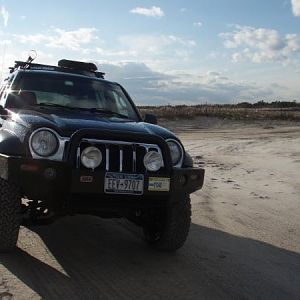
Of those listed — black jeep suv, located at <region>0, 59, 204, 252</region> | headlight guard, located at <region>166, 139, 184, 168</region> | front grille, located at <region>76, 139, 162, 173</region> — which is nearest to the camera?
black jeep suv, located at <region>0, 59, 204, 252</region>

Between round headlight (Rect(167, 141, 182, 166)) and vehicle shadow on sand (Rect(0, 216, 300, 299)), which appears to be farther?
round headlight (Rect(167, 141, 182, 166))

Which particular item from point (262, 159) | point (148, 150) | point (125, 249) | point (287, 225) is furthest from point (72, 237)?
point (262, 159)

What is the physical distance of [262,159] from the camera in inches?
594

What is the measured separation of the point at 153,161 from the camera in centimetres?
500

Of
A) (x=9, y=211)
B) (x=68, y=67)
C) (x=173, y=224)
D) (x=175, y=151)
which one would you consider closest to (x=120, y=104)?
(x=68, y=67)

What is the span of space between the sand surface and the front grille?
96 cm

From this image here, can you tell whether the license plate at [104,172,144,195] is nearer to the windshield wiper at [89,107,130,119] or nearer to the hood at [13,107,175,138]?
the hood at [13,107,175,138]

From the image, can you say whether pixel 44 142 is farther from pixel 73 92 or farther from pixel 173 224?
pixel 73 92

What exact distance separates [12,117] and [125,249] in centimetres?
182

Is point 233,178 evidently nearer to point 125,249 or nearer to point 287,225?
point 287,225

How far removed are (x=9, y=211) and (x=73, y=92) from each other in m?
2.01

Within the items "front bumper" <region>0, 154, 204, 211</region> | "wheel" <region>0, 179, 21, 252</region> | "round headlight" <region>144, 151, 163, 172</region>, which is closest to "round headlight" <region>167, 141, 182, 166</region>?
"round headlight" <region>144, 151, 163, 172</region>

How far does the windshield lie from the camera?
619 centimetres

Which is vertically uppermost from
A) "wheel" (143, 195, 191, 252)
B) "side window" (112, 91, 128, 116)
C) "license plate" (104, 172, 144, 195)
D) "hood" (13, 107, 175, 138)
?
"side window" (112, 91, 128, 116)
